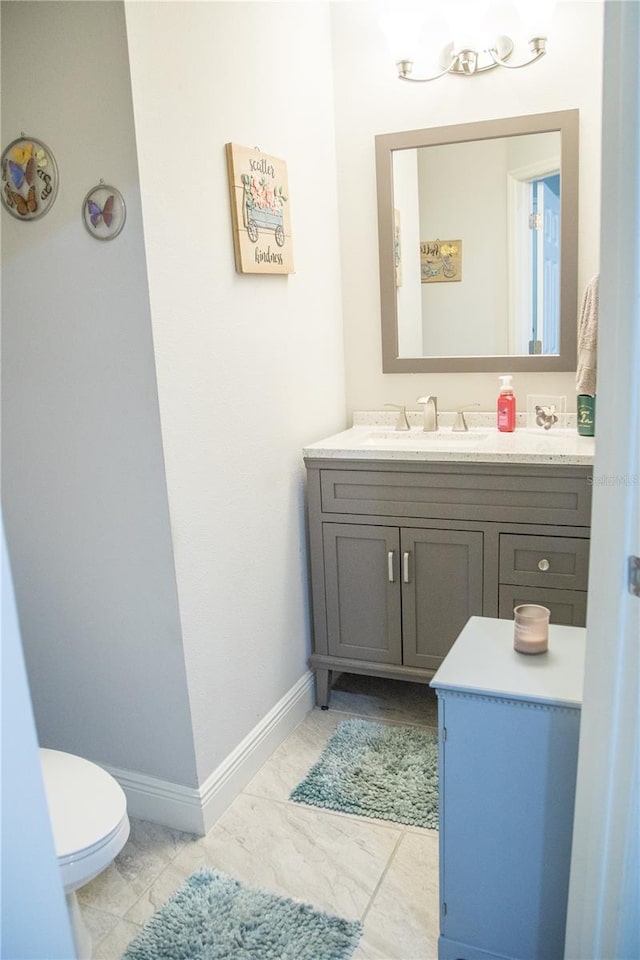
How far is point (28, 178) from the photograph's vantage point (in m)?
1.88

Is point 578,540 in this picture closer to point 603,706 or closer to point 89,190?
point 603,706

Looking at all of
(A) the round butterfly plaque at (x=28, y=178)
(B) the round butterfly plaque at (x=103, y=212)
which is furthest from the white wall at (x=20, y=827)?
(A) the round butterfly plaque at (x=28, y=178)

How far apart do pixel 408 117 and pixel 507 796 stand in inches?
90.6

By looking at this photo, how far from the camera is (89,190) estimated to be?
1822 millimetres

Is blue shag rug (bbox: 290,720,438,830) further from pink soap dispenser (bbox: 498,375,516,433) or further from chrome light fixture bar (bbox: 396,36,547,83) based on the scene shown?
chrome light fixture bar (bbox: 396,36,547,83)

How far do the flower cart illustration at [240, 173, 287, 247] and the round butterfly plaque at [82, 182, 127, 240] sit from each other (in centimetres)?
46

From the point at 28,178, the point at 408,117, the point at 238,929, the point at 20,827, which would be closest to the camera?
the point at 20,827

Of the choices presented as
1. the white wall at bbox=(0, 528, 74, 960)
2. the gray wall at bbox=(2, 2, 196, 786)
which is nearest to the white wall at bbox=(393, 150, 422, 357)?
the gray wall at bbox=(2, 2, 196, 786)

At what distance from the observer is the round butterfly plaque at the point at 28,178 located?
186 cm

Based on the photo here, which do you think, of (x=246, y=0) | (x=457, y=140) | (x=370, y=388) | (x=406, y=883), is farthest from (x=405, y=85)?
(x=406, y=883)

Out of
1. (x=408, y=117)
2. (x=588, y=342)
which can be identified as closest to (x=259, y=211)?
(x=408, y=117)

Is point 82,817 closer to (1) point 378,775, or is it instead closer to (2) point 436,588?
(1) point 378,775

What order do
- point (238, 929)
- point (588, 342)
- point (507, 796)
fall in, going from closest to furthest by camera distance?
point (507, 796), point (238, 929), point (588, 342)

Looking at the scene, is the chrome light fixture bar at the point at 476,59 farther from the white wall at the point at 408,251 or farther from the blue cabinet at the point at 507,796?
the blue cabinet at the point at 507,796
